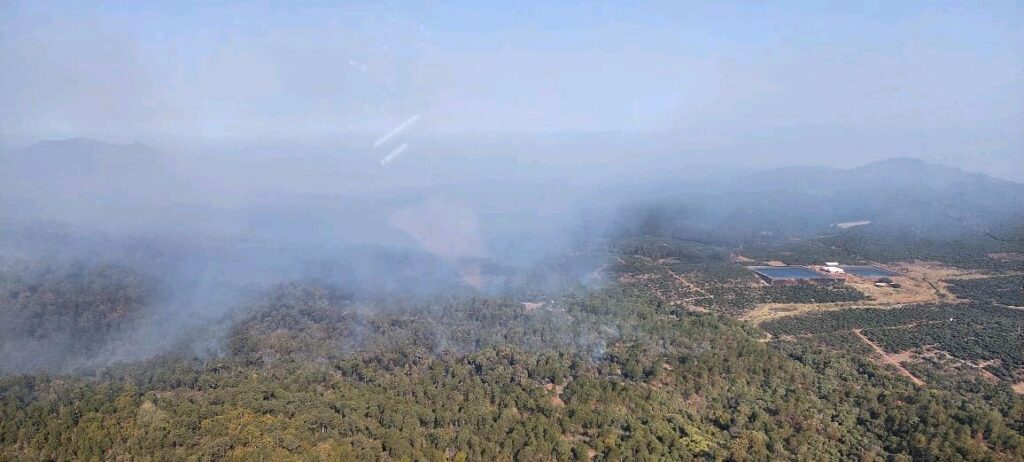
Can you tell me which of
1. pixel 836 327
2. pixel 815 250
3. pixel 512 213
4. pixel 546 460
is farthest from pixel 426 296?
pixel 512 213

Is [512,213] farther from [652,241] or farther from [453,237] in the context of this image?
[652,241]

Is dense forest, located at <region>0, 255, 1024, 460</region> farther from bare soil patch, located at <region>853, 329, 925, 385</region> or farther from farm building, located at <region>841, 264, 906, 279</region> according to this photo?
farm building, located at <region>841, 264, 906, 279</region>

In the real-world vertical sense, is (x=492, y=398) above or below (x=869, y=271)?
above

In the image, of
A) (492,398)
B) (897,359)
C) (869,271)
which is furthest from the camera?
(869,271)

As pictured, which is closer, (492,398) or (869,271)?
(492,398)

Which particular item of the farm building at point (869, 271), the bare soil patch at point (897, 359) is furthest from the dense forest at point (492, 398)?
the farm building at point (869, 271)

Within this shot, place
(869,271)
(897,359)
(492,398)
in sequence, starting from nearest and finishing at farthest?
(492,398) < (897,359) < (869,271)

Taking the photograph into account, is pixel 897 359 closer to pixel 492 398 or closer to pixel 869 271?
pixel 492 398

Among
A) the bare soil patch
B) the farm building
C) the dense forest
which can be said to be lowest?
the farm building

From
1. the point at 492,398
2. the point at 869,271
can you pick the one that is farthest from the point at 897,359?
the point at 869,271

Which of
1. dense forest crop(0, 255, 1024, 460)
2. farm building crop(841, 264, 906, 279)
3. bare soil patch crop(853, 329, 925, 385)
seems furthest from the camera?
farm building crop(841, 264, 906, 279)

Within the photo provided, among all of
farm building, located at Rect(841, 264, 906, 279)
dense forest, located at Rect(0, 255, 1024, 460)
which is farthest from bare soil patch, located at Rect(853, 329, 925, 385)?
farm building, located at Rect(841, 264, 906, 279)

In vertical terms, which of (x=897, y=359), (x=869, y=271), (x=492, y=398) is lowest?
(x=869, y=271)
